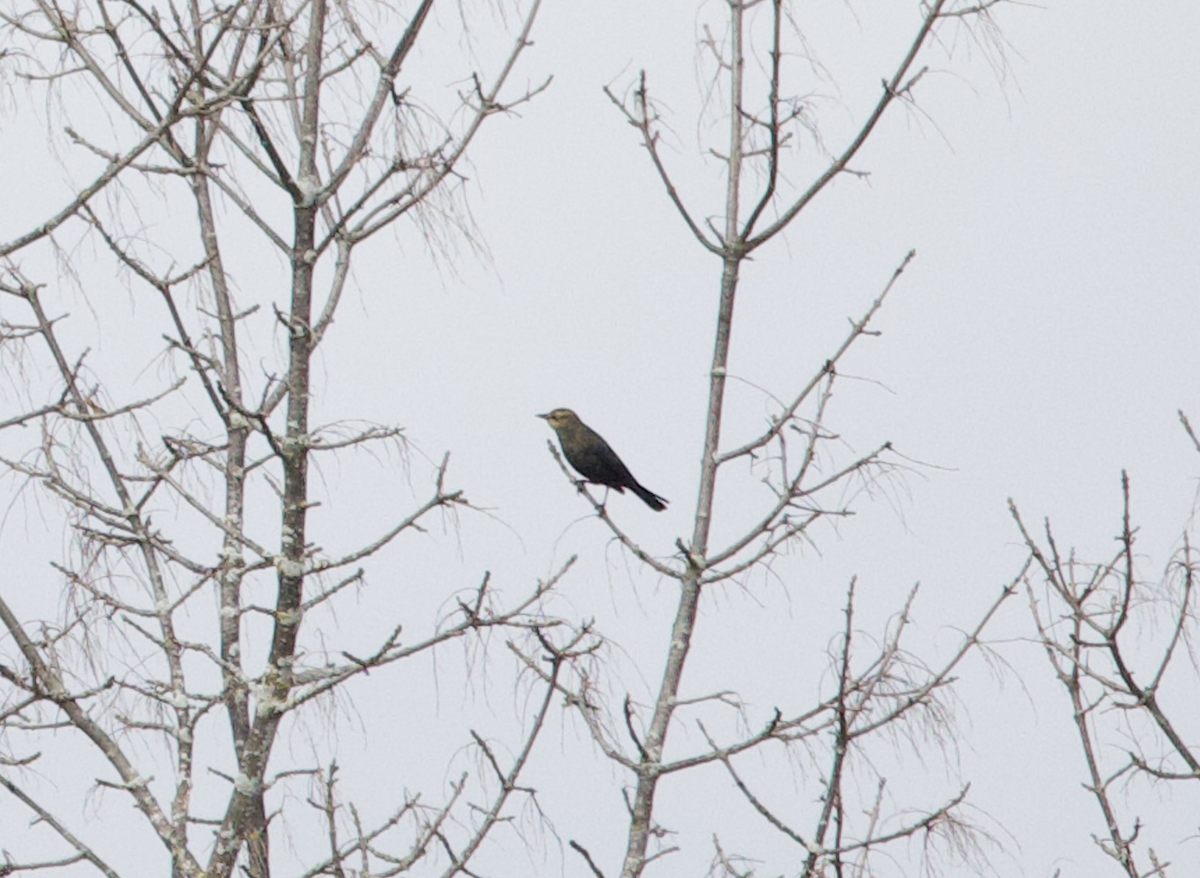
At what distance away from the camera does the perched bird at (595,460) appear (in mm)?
6898

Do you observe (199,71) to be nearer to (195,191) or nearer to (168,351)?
(168,351)

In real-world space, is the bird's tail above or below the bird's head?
below

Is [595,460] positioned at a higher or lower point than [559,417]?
lower

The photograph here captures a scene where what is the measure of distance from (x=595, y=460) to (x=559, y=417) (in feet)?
1.92

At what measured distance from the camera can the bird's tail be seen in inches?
280

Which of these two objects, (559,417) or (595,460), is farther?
(559,417)

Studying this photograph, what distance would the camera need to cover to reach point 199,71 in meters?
3.25

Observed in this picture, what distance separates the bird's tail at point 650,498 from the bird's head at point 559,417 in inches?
18.7

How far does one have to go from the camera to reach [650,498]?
23.6ft

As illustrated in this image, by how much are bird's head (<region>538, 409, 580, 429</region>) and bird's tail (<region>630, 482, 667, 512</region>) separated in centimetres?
47

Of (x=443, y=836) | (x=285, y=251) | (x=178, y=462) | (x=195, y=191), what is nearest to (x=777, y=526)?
(x=443, y=836)

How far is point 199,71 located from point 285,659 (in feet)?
6.17

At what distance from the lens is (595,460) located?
6.89 meters

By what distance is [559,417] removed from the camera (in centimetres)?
742
